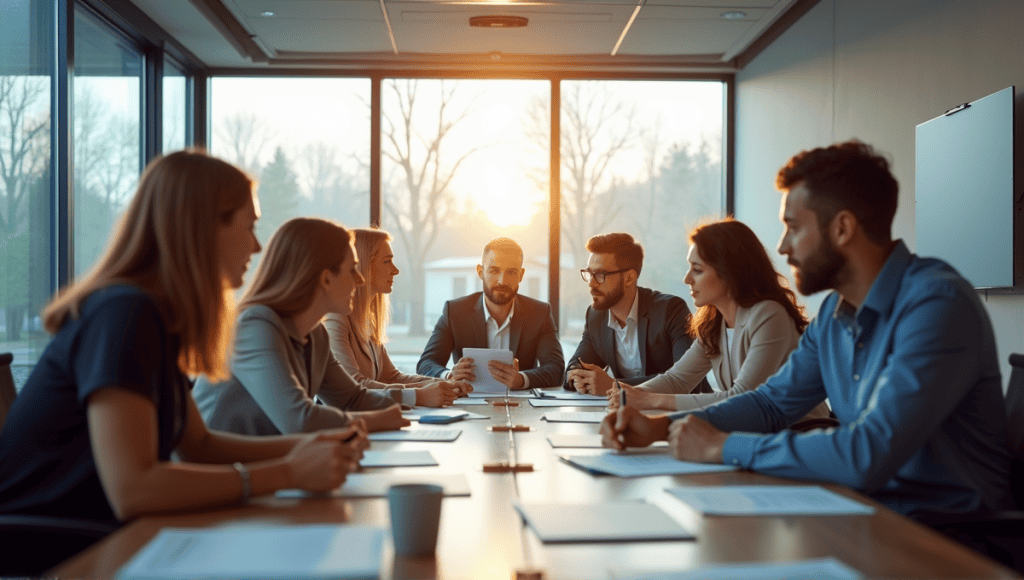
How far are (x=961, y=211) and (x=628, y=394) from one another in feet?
6.25

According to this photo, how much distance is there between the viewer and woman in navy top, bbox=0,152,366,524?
131cm

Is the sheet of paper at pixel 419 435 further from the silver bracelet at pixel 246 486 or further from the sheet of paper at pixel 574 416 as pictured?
the silver bracelet at pixel 246 486

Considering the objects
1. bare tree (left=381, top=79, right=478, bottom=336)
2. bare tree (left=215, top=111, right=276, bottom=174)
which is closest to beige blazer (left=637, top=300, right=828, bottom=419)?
bare tree (left=381, top=79, right=478, bottom=336)

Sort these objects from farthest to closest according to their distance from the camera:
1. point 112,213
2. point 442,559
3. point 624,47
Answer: point 624,47
point 112,213
point 442,559

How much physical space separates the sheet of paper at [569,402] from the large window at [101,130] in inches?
102

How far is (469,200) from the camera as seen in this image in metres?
6.66

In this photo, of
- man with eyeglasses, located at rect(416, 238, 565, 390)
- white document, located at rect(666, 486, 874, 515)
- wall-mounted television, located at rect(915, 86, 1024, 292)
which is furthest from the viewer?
man with eyeglasses, located at rect(416, 238, 565, 390)

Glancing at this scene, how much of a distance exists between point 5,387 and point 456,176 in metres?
4.74

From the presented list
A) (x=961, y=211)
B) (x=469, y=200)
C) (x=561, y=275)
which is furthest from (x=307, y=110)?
(x=961, y=211)

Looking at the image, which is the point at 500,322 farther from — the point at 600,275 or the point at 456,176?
the point at 456,176

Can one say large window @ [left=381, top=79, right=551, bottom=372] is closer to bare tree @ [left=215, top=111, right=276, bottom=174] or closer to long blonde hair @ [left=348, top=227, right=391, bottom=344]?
bare tree @ [left=215, top=111, right=276, bottom=174]

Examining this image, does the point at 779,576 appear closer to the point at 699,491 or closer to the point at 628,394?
the point at 699,491

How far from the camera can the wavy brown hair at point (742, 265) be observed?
3.10m

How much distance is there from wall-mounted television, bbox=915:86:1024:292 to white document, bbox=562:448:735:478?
2.22 meters
